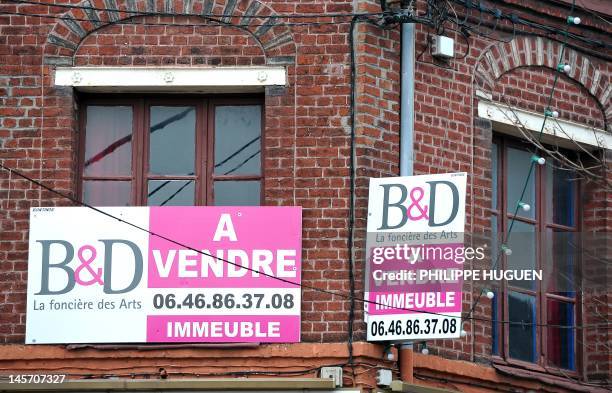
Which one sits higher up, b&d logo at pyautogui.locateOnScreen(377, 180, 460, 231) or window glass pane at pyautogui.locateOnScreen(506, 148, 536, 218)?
window glass pane at pyautogui.locateOnScreen(506, 148, 536, 218)

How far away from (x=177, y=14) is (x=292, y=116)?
1.47 m

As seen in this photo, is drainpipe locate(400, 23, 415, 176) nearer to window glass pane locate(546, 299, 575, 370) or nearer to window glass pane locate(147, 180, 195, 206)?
window glass pane locate(147, 180, 195, 206)

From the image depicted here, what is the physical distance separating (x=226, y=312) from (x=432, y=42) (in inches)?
132

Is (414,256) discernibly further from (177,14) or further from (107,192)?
(177,14)

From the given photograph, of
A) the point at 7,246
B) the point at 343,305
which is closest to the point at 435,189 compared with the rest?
the point at 343,305

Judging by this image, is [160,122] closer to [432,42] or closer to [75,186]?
[75,186]

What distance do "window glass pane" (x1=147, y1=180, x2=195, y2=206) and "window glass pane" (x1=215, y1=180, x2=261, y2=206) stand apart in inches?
10.0

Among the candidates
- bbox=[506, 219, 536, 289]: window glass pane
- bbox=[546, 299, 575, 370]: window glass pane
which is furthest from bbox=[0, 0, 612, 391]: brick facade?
bbox=[546, 299, 575, 370]: window glass pane

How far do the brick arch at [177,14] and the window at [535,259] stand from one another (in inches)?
108

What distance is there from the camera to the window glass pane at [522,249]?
17.2m

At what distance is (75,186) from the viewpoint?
16.2 m

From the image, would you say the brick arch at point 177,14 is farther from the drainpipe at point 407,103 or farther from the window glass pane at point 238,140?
the drainpipe at point 407,103

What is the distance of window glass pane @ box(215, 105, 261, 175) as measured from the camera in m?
16.4

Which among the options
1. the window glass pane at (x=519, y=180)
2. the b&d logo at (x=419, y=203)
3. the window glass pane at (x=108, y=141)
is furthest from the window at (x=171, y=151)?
the window glass pane at (x=519, y=180)
